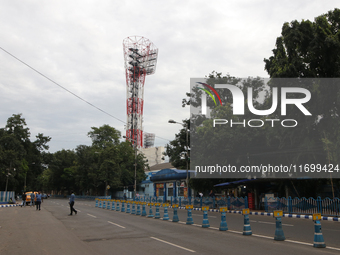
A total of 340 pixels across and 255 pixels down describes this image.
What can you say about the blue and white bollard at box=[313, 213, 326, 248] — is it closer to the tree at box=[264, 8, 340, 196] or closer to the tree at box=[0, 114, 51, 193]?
the tree at box=[264, 8, 340, 196]

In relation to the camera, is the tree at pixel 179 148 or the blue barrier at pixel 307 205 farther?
the tree at pixel 179 148

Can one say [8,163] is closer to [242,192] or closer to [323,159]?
[242,192]

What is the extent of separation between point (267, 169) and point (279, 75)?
32.8 ft

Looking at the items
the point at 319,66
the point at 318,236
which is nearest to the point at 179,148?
the point at 319,66

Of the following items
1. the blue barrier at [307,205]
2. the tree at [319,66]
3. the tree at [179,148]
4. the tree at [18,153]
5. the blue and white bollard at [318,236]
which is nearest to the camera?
the blue and white bollard at [318,236]

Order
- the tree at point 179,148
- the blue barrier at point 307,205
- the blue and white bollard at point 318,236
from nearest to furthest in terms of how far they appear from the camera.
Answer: the blue and white bollard at point 318,236 → the blue barrier at point 307,205 → the tree at point 179,148

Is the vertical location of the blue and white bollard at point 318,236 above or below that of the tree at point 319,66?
below

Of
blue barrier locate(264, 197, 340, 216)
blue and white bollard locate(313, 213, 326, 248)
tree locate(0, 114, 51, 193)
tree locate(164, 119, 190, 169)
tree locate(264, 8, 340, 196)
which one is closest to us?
blue and white bollard locate(313, 213, 326, 248)

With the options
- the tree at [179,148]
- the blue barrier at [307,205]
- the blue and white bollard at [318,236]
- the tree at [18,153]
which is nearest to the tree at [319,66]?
the blue barrier at [307,205]

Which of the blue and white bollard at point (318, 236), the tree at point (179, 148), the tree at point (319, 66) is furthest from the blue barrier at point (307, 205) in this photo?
the tree at point (179, 148)

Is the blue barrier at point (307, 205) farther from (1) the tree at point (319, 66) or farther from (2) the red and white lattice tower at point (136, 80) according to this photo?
(2) the red and white lattice tower at point (136, 80)

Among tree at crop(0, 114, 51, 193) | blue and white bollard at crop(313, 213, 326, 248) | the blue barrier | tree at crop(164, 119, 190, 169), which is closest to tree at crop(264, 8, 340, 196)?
the blue barrier

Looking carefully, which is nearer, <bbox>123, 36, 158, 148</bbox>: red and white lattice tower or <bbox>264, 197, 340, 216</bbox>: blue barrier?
<bbox>264, 197, 340, 216</bbox>: blue barrier

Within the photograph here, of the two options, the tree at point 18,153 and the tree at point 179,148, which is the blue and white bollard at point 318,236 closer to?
the tree at point 179,148
